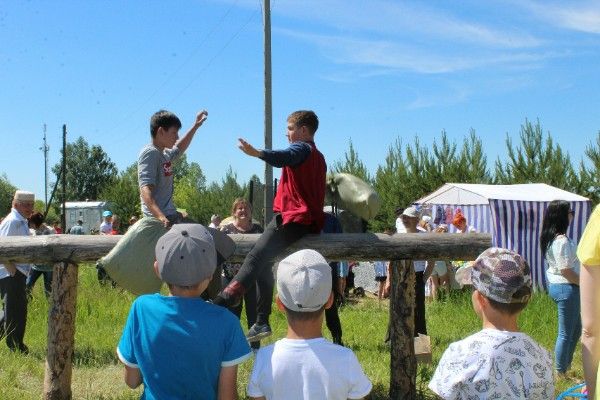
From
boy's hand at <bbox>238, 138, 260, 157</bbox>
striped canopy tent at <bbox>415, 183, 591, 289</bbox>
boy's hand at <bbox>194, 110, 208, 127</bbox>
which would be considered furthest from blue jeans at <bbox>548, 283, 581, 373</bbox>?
striped canopy tent at <bbox>415, 183, 591, 289</bbox>

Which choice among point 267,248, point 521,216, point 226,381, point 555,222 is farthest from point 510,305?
point 521,216

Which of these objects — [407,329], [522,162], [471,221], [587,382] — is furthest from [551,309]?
[522,162]

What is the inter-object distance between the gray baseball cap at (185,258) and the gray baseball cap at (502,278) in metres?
1.05

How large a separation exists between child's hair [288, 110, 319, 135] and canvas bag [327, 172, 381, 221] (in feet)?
2.22

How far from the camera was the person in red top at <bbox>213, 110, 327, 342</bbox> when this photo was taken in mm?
4832

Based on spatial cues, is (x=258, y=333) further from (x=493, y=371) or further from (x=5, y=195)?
(x=5, y=195)

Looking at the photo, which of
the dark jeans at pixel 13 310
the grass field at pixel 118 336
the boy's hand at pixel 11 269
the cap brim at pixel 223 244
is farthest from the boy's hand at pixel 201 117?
the dark jeans at pixel 13 310

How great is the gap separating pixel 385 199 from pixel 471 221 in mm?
13711

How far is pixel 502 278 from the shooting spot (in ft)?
8.66

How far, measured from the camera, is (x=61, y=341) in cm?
521

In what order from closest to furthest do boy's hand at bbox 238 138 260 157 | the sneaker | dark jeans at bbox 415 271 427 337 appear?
boy's hand at bbox 238 138 260 157, the sneaker, dark jeans at bbox 415 271 427 337

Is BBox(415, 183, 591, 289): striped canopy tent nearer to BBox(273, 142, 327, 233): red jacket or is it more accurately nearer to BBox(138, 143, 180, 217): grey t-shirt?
BBox(273, 142, 327, 233): red jacket

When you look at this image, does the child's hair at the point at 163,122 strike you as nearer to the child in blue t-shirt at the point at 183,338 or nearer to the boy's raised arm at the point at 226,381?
the child in blue t-shirt at the point at 183,338

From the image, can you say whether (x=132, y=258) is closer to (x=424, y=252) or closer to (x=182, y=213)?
(x=182, y=213)
